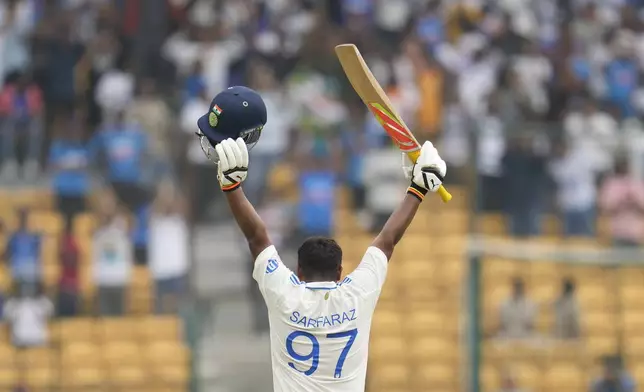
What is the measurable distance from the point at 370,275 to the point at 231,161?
0.82 m

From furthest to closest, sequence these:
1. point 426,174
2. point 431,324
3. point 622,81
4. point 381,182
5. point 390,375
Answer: point 622,81 → point 381,182 → point 431,324 → point 390,375 → point 426,174

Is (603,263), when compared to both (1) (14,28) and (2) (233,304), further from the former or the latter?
(1) (14,28)

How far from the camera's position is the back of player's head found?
5.84 m

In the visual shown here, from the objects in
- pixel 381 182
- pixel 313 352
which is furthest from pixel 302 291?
pixel 381 182

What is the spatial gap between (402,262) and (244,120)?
8.94m

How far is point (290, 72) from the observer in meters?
16.1

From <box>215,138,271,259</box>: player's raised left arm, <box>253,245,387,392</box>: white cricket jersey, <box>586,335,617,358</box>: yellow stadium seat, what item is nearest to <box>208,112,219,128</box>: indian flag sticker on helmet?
<box>215,138,271,259</box>: player's raised left arm

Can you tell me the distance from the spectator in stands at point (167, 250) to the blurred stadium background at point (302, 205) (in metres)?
0.02

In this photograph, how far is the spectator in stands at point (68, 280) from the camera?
13.6 metres

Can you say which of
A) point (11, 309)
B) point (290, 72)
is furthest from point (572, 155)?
point (11, 309)

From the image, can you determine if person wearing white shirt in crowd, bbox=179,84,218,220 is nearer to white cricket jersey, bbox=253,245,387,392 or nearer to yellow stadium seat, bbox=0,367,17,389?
yellow stadium seat, bbox=0,367,17,389

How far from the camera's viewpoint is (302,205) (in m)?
14.3

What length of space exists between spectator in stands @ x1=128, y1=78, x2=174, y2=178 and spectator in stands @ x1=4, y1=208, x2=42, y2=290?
4.80ft

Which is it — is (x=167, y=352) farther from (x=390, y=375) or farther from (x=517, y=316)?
(x=517, y=316)
